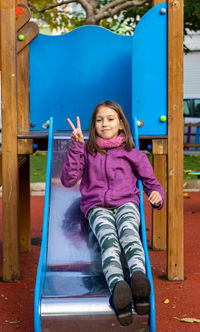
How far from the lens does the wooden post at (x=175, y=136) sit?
4938 millimetres

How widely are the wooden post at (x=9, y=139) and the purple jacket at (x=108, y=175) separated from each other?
893 millimetres

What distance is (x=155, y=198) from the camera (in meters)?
4.11

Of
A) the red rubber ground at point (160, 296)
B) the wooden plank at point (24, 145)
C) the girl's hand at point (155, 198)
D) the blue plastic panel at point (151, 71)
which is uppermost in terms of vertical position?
the blue plastic panel at point (151, 71)

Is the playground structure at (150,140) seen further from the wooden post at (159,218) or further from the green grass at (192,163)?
the green grass at (192,163)

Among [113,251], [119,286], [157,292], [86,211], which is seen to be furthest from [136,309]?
[157,292]

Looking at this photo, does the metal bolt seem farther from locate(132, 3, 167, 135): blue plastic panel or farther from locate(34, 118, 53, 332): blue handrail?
locate(34, 118, 53, 332): blue handrail

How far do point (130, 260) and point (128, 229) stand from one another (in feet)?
1.01

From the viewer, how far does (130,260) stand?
3574 mm

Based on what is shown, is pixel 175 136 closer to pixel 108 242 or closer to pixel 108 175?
pixel 108 175

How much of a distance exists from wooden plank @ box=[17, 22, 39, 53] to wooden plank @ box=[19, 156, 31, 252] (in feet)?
3.95

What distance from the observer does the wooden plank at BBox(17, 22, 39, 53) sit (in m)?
5.93

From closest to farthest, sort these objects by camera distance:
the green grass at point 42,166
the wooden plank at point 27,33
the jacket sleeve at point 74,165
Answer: the jacket sleeve at point 74,165 → the wooden plank at point 27,33 → the green grass at point 42,166

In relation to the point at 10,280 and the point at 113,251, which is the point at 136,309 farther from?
the point at 10,280

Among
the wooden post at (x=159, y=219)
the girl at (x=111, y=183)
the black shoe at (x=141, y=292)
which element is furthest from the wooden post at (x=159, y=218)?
the black shoe at (x=141, y=292)
